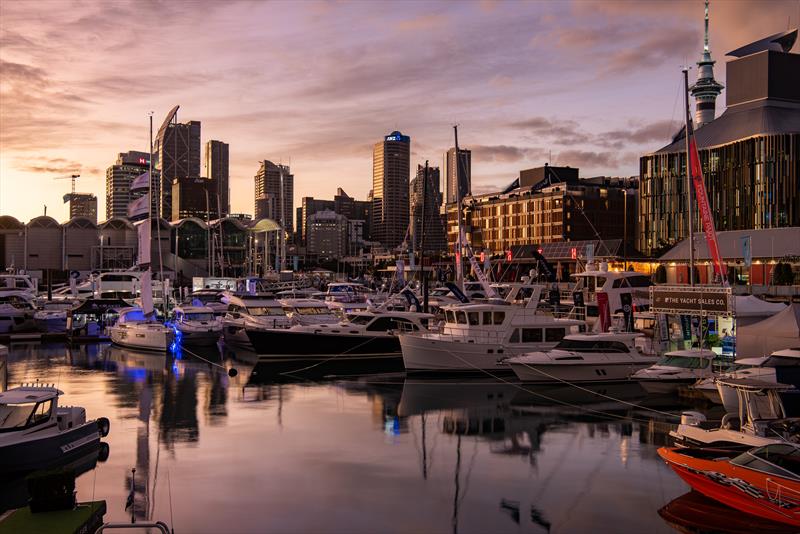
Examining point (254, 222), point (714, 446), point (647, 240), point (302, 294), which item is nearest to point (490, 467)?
point (714, 446)

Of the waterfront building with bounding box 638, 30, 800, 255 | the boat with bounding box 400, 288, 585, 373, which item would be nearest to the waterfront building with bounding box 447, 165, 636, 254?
the waterfront building with bounding box 638, 30, 800, 255

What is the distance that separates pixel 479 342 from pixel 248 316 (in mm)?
20833

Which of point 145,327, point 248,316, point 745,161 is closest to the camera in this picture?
point 145,327

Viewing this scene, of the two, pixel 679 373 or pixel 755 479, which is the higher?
pixel 679 373

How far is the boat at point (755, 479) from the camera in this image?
58.3 ft

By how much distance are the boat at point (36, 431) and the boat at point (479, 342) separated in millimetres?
20270

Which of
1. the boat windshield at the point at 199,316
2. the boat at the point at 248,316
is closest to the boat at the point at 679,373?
the boat at the point at 248,316

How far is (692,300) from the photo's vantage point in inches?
1416

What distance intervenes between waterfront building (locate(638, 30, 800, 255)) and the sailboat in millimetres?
109648

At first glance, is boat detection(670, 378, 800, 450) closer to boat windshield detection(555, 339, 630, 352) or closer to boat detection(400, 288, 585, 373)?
boat windshield detection(555, 339, 630, 352)

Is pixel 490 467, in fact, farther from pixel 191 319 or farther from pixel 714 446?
pixel 191 319

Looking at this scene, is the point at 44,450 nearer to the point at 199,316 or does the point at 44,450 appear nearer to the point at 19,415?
the point at 19,415

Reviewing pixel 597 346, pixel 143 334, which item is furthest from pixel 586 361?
pixel 143 334

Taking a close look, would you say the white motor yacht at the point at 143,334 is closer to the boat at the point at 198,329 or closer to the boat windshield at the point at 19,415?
the boat at the point at 198,329
